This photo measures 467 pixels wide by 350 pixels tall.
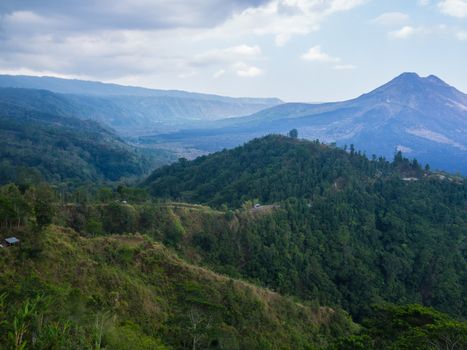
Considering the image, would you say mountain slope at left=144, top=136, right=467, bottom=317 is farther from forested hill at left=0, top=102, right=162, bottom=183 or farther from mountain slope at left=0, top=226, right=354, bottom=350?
forested hill at left=0, top=102, right=162, bottom=183

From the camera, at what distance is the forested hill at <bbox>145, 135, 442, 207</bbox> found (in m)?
58.6

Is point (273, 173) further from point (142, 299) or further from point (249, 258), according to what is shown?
point (142, 299)

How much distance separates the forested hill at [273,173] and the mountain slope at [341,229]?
210 mm

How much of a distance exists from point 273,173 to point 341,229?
17628 millimetres

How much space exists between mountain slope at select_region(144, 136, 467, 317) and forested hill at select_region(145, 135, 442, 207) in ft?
0.69

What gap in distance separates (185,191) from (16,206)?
43.2m

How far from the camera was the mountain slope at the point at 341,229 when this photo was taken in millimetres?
41812

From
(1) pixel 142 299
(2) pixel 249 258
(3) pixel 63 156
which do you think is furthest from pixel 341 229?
(3) pixel 63 156

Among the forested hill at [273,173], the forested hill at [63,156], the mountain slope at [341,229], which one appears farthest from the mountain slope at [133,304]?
the forested hill at [63,156]

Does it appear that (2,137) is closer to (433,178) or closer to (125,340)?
(433,178)

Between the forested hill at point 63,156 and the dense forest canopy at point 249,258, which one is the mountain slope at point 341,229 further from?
the forested hill at point 63,156

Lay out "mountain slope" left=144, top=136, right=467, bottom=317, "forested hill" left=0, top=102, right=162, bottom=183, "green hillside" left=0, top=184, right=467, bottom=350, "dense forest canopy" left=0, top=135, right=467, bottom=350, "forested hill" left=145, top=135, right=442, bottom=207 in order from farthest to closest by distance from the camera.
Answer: "forested hill" left=0, top=102, right=162, bottom=183, "forested hill" left=145, top=135, right=442, bottom=207, "mountain slope" left=144, top=136, right=467, bottom=317, "dense forest canopy" left=0, top=135, right=467, bottom=350, "green hillside" left=0, top=184, right=467, bottom=350

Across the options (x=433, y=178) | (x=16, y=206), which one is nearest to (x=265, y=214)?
(x=16, y=206)

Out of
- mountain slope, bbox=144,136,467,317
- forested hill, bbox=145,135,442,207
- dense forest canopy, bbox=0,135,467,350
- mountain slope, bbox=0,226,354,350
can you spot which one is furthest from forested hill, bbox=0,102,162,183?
mountain slope, bbox=0,226,354,350
